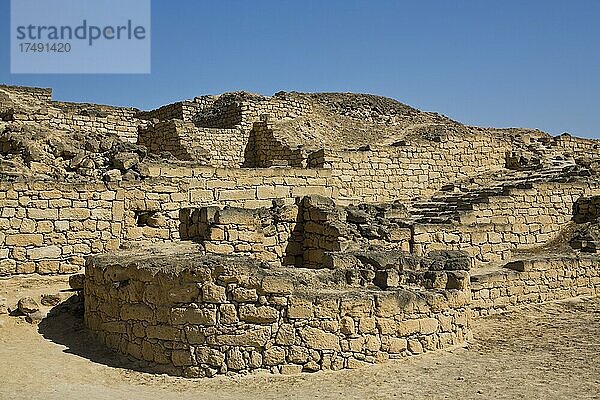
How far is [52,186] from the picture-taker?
12.3 m

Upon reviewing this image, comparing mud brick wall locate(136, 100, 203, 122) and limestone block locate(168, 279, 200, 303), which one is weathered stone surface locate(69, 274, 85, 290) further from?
mud brick wall locate(136, 100, 203, 122)

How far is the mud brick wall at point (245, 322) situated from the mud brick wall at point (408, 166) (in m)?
10.3

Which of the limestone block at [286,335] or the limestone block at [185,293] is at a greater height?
the limestone block at [185,293]

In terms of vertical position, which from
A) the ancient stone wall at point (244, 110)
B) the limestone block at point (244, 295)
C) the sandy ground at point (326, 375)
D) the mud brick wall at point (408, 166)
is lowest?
the sandy ground at point (326, 375)

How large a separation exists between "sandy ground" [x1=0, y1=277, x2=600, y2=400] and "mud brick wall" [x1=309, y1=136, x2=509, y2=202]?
9.65 m

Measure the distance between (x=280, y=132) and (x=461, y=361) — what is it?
14240 millimetres

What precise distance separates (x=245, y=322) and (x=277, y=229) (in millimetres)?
4606

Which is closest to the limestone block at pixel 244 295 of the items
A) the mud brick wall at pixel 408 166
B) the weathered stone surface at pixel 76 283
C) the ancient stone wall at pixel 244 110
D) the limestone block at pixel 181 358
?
the limestone block at pixel 181 358

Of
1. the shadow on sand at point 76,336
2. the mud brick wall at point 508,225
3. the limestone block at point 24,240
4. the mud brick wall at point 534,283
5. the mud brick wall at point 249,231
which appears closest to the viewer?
the shadow on sand at point 76,336

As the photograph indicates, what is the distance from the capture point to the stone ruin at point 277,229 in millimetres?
7836

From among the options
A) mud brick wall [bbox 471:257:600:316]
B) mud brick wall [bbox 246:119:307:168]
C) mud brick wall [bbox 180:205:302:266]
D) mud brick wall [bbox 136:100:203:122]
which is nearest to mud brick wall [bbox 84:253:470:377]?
mud brick wall [bbox 180:205:302:266]

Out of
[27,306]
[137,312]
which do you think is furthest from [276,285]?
[27,306]

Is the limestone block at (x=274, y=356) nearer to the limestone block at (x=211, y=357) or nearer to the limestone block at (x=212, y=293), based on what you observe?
the limestone block at (x=211, y=357)

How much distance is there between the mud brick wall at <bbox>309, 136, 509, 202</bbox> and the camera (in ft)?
62.0
